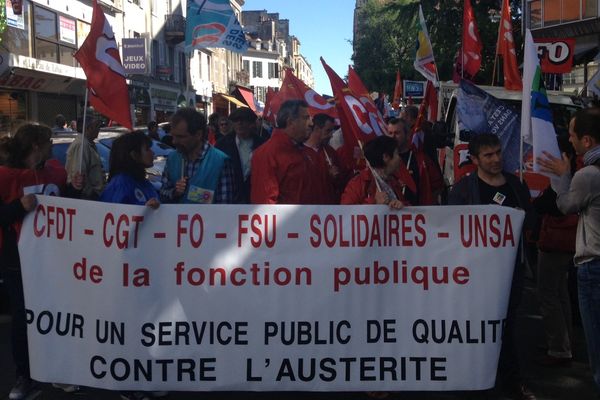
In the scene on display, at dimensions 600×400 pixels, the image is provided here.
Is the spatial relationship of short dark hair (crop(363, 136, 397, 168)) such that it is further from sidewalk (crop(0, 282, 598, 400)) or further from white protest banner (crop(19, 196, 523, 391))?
sidewalk (crop(0, 282, 598, 400))

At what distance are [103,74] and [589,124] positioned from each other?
3145 mm

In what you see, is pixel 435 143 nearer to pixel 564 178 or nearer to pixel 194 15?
pixel 194 15

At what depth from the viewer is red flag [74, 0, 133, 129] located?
15.7ft

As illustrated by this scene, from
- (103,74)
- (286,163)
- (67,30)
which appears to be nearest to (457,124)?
(286,163)

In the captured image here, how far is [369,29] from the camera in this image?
47062 millimetres

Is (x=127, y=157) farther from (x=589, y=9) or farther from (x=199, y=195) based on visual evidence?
(x=589, y=9)

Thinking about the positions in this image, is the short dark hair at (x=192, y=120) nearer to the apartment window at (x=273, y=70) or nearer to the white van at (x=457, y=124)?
the white van at (x=457, y=124)

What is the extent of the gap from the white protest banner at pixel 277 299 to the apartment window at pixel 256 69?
3130 inches

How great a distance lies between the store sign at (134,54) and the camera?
27.0 meters

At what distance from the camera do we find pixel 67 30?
2489 cm

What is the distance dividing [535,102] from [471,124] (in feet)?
3.56

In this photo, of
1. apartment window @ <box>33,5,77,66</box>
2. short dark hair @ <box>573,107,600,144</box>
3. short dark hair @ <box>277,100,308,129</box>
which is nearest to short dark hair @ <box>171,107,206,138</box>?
short dark hair @ <box>277,100,308,129</box>

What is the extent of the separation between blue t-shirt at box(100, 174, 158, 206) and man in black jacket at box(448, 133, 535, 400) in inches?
78.5

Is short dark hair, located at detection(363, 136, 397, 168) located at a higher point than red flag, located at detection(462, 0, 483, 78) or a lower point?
lower
